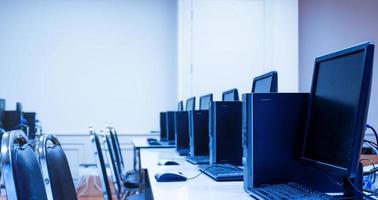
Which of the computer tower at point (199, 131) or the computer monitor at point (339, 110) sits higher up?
the computer monitor at point (339, 110)

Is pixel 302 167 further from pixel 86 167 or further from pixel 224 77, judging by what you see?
pixel 86 167

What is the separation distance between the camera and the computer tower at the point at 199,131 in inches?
105

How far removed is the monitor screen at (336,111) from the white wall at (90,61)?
15.1 ft

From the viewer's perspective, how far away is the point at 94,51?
5.95 meters

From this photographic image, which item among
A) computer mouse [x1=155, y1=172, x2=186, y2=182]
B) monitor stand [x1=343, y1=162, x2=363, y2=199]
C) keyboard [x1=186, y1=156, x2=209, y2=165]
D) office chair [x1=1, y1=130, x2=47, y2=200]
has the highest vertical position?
office chair [x1=1, y1=130, x2=47, y2=200]

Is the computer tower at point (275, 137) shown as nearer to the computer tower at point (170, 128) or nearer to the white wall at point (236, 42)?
the computer tower at point (170, 128)

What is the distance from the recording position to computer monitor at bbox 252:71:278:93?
5.95ft

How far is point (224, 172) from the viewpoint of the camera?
6.34 ft

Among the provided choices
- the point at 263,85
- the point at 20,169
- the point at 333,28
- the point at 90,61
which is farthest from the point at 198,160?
the point at 333,28

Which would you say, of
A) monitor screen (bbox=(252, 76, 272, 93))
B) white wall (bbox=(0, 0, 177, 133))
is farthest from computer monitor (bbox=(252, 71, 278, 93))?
white wall (bbox=(0, 0, 177, 133))

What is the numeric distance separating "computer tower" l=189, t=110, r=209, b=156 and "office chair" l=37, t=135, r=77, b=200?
1240 mm

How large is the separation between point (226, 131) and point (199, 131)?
474 mm

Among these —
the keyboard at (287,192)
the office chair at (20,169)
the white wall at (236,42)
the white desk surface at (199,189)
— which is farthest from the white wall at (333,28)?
the office chair at (20,169)

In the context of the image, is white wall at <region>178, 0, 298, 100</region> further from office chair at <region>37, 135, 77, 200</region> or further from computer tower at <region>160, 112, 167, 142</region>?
office chair at <region>37, 135, 77, 200</region>
